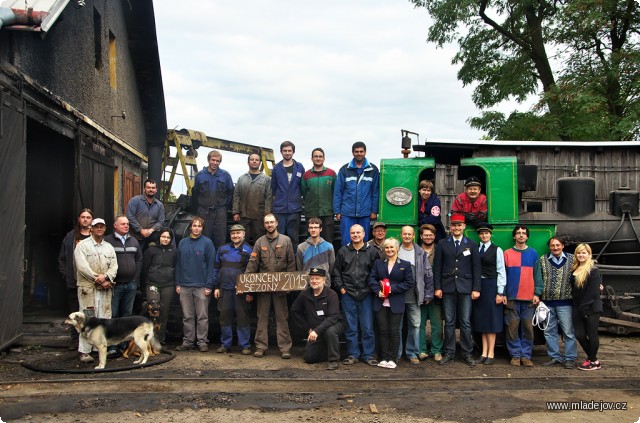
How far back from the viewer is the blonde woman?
314 inches

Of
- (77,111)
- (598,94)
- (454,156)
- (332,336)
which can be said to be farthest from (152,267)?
(598,94)

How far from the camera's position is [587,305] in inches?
315

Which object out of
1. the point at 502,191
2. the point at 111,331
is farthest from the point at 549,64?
the point at 111,331

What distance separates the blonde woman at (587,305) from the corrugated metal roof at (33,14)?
794 cm

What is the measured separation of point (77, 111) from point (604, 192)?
13.3 m

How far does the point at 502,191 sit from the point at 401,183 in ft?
4.86

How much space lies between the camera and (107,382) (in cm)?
681

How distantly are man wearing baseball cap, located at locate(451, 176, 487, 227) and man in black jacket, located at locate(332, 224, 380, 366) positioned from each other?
1.55m

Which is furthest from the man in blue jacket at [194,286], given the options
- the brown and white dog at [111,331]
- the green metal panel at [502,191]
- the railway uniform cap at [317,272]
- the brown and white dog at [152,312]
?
the green metal panel at [502,191]

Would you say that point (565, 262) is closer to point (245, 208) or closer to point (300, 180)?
point (300, 180)

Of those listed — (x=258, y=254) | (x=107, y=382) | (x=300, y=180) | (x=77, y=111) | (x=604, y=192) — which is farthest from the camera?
(x=604, y=192)

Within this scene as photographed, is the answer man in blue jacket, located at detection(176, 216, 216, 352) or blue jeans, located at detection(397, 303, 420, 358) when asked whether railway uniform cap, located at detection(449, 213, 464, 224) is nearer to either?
blue jeans, located at detection(397, 303, 420, 358)

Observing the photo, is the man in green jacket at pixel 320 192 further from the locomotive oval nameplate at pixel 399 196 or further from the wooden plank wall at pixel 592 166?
the wooden plank wall at pixel 592 166

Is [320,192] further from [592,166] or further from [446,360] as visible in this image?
[592,166]
